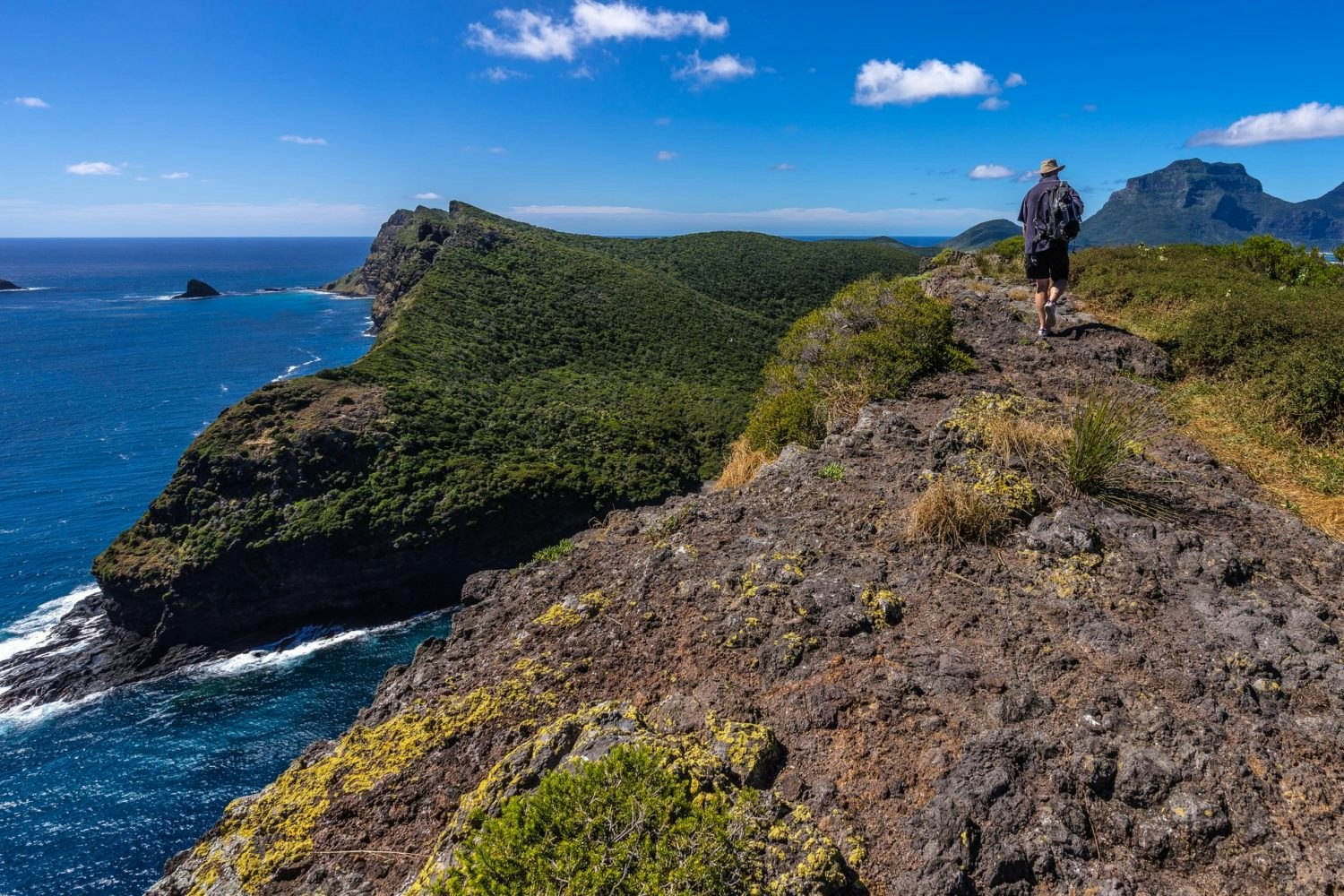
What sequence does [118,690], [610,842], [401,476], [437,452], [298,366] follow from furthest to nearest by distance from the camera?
1. [298,366]
2. [437,452]
3. [401,476]
4. [118,690]
5. [610,842]

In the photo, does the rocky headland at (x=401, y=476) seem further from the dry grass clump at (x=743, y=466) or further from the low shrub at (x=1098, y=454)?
the low shrub at (x=1098, y=454)

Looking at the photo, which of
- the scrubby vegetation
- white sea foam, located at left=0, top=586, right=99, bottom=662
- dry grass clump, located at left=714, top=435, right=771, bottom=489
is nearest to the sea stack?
white sea foam, located at left=0, top=586, right=99, bottom=662

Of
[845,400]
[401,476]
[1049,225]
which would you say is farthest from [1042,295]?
[401,476]

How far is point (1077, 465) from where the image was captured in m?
5.56

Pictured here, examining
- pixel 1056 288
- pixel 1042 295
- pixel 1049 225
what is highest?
pixel 1049 225

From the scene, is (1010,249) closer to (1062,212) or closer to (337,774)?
(1062,212)

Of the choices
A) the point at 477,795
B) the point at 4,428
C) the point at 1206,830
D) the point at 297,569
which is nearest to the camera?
the point at 1206,830

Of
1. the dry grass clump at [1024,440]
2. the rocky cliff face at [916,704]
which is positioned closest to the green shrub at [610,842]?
the rocky cliff face at [916,704]

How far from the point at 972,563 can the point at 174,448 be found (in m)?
58.9

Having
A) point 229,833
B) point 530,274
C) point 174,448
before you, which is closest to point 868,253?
point 530,274

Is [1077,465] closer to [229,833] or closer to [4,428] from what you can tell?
[229,833]

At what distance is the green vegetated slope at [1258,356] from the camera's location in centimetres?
670

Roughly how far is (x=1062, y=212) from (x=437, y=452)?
34.6 metres

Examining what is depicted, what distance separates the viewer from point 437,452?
37.2 m
